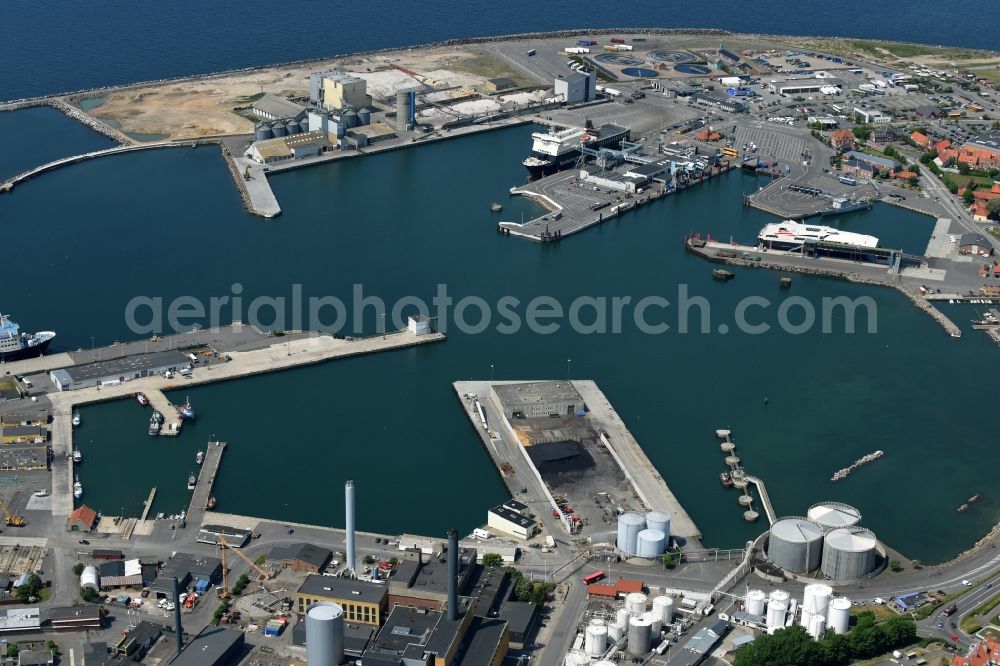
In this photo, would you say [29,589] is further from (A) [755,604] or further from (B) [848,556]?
(B) [848,556]

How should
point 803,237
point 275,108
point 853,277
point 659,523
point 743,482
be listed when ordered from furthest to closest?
1. point 275,108
2. point 803,237
3. point 853,277
4. point 743,482
5. point 659,523

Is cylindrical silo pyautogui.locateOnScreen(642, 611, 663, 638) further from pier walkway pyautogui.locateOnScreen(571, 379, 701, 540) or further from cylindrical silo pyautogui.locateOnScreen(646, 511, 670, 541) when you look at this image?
pier walkway pyautogui.locateOnScreen(571, 379, 701, 540)

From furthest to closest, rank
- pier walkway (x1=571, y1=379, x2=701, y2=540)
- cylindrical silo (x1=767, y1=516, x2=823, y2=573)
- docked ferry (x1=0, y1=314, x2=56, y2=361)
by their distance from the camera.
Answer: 1. docked ferry (x1=0, y1=314, x2=56, y2=361)
2. pier walkway (x1=571, y1=379, x2=701, y2=540)
3. cylindrical silo (x1=767, y1=516, x2=823, y2=573)

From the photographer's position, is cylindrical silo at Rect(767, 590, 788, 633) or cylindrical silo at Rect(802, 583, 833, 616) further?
cylindrical silo at Rect(802, 583, 833, 616)

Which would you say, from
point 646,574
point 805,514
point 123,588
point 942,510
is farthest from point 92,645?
point 942,510

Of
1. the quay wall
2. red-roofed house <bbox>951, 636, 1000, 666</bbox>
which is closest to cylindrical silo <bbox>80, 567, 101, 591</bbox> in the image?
red-roofed house <bbox>951, 636, 1000, 666</bbox>

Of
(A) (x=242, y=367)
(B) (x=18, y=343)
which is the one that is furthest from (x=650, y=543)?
(B) (x=18, y=343)
